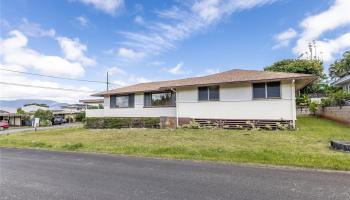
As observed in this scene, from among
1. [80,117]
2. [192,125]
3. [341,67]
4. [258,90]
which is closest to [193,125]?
[192,125]

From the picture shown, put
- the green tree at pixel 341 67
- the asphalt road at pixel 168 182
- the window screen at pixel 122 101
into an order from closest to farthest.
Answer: the asphalt road at pixel 168 182 → the window screen at pixel 122 101 → the green tree at pixel 341 67

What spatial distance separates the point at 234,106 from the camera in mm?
16516

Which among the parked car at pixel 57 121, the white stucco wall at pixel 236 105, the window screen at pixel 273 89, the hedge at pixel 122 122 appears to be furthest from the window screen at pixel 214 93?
the parked car at pixel 57 121

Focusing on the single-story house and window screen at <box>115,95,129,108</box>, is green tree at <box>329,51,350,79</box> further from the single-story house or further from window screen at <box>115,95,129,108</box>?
the single-story house

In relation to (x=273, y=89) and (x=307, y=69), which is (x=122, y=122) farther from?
(x=307, y=69)

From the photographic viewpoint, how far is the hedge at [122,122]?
63.5 ft

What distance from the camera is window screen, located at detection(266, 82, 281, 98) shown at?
1532 centimetres

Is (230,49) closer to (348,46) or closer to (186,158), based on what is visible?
(186,158)

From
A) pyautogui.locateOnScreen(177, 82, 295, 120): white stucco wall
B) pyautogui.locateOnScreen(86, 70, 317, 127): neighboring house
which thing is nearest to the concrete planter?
pyautogui.locateOnScreen(86, 70, 317, 127): neighboring house

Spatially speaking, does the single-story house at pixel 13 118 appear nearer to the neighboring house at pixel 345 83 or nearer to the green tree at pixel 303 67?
the green tree at pixel 303 67

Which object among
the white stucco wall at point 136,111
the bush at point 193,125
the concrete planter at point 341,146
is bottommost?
the concrete planter at point 341,146

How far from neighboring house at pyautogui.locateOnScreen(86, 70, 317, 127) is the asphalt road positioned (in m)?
9.48

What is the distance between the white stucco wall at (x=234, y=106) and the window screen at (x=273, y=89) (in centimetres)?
25

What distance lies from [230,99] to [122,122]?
31.0ft
